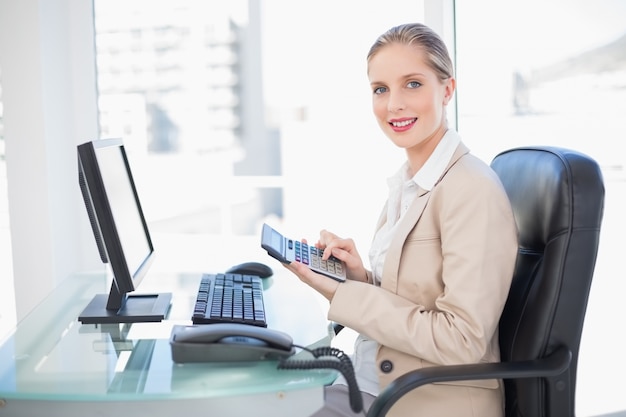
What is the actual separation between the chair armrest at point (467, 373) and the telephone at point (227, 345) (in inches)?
8.1

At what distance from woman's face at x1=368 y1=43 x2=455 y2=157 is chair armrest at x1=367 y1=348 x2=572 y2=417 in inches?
20.6

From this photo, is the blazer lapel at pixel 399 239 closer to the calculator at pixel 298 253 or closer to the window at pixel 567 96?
the calculator at pixel 298 253

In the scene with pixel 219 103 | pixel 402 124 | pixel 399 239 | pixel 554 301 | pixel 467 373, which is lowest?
pixel 467 373

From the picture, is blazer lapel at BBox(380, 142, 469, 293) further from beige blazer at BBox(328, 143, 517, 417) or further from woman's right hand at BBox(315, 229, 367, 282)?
woman's right hand at BBox(315, 229, 367, 282)

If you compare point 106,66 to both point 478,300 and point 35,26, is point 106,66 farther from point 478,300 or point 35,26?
point 478,300

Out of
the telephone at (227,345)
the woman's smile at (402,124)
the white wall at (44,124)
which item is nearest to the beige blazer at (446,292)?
the woman's smile at (402,124)

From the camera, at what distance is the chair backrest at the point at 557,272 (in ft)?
4.46

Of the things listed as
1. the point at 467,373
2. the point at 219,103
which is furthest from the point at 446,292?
the point at 219,103

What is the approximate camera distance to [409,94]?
1.53 m

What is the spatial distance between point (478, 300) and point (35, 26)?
1.98m

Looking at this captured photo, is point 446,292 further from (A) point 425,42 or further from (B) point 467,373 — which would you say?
(A) point 425,42

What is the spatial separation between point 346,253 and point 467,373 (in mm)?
476

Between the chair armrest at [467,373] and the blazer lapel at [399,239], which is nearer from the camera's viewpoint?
the chair armrest at [467,373]

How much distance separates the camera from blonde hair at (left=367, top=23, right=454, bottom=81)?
4.94ft
